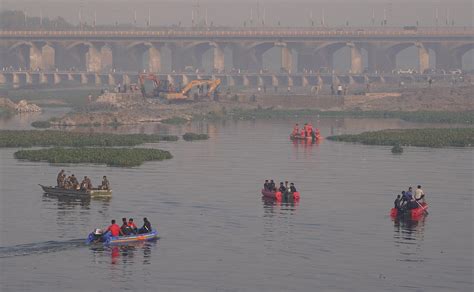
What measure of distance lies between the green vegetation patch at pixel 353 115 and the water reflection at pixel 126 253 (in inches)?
3587

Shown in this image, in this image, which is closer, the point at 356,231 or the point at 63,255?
the point at 63,255

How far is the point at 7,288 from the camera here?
161ft

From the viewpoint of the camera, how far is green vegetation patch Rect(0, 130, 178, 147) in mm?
105125

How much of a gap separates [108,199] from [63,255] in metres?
17.4

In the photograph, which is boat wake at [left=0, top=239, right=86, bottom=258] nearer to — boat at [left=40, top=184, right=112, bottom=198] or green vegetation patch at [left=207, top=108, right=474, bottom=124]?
boat at [left=40, top=184, right=112, bottom=198]

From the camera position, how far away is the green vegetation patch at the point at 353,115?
14825 cm

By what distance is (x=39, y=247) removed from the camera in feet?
186

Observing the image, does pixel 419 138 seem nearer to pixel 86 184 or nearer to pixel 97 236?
pixel 86 184

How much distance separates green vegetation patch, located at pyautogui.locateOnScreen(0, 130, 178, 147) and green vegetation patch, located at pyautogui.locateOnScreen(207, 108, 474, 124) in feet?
146

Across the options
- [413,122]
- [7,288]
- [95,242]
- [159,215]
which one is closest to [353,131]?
[413,122]

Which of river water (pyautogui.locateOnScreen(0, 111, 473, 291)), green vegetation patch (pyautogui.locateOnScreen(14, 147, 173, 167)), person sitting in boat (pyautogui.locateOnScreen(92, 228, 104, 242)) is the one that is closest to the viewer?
river water (pyautogui.locateOnScreen(0, 111, 473, 291))

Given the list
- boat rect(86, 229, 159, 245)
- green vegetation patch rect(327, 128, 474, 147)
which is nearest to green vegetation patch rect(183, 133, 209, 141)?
green vegetation patch rect(327, 128, 474, 147)

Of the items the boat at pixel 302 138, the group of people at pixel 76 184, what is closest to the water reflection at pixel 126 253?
the group of people at pixel 76 184

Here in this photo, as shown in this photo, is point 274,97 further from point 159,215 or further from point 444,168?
point 159,215
